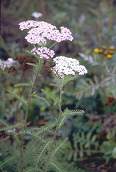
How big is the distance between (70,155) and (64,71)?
1300 millimetres

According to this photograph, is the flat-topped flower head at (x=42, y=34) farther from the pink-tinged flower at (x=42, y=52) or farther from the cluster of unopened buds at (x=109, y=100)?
the cluster of unopened buds at (x=109, y=100)

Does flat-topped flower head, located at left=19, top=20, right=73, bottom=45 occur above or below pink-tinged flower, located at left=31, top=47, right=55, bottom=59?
above

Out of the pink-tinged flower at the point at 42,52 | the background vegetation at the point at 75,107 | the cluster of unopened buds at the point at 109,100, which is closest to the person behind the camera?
the pink-tinged flower at the point at 42,52

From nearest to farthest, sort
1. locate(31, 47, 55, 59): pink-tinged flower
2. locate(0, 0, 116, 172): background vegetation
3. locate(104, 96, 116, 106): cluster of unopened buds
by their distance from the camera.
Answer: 1. locate(31, 47, 55, 59): pink-tinged flower
2. locate(0, 0, 116, 172): background vegetation
3. locate(104, 96, 116, 106): cluster of unopened buds

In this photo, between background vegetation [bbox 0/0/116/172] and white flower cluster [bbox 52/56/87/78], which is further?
background vegetation [bbox 0/0/116/172]

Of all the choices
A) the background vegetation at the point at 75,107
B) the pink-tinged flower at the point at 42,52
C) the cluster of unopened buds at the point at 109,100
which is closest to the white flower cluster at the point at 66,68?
the pink-tinged flower at the point at 42,52

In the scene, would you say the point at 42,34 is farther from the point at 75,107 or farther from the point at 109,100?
the point at 75,107

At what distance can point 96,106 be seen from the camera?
3.10 metres

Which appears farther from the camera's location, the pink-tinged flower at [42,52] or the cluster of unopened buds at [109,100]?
the cluster of unopened buds at [109,100]

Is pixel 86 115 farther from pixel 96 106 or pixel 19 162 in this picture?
pixel 19 162

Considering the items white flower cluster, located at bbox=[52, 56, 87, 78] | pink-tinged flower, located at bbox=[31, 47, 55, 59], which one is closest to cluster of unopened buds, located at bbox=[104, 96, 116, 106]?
white flower cluster, located at bbox=[52, 56, 87, 78]

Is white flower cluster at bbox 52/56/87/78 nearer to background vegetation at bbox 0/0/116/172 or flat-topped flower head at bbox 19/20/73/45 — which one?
flat-topped flower head at bbox 19/20/73/45

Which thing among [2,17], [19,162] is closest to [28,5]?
[2,17]

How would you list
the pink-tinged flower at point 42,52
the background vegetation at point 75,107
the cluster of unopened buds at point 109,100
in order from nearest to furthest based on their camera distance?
the pink-tinged flower at point 42,52 → the background vegetation at point 75,107 → the cluster of unopened buds at point 109,100
